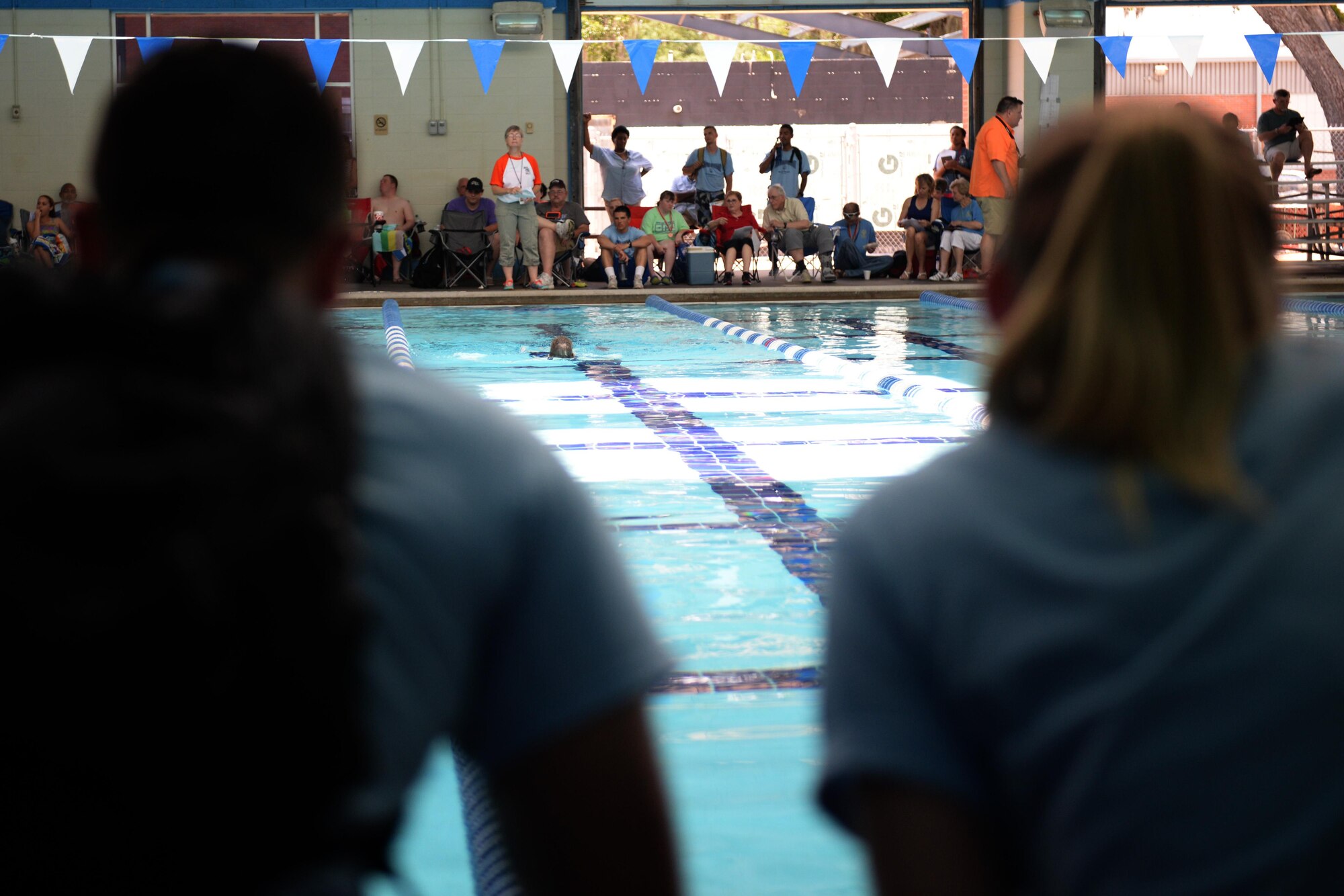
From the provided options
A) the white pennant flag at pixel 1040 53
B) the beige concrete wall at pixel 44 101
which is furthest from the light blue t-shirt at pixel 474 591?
the beige concrete wall at pixel 44 101

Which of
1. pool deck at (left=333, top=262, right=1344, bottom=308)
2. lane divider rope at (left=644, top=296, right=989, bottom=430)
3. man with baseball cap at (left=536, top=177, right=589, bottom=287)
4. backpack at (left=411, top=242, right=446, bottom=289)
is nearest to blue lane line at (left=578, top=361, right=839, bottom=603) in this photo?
lane divider rope at (left=644, top=296, right=989, bottom=430)

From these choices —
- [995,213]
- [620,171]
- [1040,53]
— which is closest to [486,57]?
[620,171]

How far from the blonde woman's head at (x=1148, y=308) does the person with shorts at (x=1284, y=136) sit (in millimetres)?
15380

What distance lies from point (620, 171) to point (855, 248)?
2.69 meters

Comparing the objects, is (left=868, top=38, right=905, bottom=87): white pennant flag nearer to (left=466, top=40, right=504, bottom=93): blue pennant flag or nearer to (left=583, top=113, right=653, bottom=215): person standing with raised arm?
(left=583, top=113, right=653, bottom=215): person standing with raised arm

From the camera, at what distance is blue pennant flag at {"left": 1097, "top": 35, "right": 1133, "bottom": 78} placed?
14320mm

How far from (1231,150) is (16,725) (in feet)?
2.75

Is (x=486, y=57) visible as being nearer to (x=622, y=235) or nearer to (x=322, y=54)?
(x=322, y=54)

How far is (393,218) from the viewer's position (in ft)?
51.5

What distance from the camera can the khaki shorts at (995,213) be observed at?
44.5ft

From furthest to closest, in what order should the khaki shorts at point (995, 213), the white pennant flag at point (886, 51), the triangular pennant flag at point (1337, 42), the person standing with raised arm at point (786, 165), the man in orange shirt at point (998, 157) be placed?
the person standing with raised arm at point (786, 165)
the white pennant flag at point (886, 51)
the triangular pennant flag at point (1337, 42)
the khaki shorts at point (995, 213)
the man in orange shirt at point (998, 157)

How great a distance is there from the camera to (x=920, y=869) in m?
0.99

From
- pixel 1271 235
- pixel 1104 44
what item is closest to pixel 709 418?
pixel 1271 235

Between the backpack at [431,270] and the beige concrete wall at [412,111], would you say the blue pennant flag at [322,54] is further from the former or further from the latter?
the backpack at [431,270]
